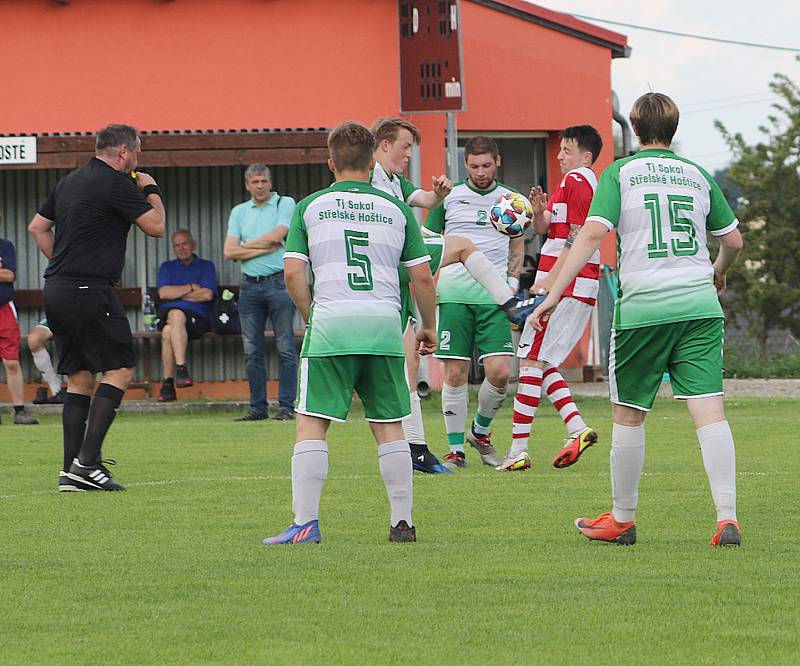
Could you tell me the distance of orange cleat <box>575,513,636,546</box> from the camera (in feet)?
23.1

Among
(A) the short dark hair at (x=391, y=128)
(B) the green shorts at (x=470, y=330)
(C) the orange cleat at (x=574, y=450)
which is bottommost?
(C) the orange cleat at (x=574, y=450)

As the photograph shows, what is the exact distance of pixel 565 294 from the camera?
10906 millimetres

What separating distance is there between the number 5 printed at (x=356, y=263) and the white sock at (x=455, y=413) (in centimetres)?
406

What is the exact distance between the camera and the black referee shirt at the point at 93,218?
9.91 metres

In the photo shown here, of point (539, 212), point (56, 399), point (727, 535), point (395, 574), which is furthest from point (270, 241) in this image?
point (395, 574)

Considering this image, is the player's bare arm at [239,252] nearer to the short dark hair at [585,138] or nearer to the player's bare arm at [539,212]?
the player's bare arm at [539,212]

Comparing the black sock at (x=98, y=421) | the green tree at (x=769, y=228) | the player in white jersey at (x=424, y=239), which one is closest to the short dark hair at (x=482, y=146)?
the player in white jersey at (x=424, y=239)

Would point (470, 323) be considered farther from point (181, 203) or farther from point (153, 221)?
point (181, 203)

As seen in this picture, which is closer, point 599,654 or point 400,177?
point 599,654

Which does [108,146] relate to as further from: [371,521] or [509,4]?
[509,4]

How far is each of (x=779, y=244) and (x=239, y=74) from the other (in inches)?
653

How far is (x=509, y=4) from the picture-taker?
20234 millimetres

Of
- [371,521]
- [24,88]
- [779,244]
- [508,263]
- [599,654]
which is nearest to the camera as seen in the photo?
[599,654]

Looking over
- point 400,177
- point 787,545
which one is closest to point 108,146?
point 400,177
